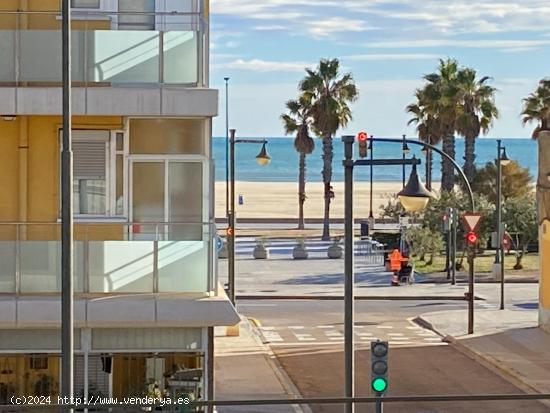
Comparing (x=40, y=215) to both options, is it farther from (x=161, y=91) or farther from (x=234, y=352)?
(x=234, y=352)

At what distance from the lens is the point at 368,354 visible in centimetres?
3262

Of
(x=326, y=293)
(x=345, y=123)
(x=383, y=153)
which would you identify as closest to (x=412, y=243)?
(x=326, y=293)

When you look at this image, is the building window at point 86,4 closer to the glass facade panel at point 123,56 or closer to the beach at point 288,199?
the glass facade panel at point 123,56

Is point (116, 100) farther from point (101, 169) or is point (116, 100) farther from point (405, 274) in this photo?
point (405, 274)

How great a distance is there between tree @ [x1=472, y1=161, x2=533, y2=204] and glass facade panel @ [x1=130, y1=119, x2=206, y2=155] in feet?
162

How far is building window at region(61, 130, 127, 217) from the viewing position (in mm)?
18672

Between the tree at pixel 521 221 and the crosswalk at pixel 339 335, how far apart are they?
19.0 m

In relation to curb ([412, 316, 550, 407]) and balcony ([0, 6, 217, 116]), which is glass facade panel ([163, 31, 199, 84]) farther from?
curb ([412, 316, 550, 407])

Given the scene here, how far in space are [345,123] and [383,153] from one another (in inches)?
4781

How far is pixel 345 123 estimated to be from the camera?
70312mm

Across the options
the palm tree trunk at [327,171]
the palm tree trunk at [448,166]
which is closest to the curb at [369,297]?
the palm tree trunk at [448,166]

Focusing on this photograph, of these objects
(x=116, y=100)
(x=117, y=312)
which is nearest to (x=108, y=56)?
(x=116, y=100)

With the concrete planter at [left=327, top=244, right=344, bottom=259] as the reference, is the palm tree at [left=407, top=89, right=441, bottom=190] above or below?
above

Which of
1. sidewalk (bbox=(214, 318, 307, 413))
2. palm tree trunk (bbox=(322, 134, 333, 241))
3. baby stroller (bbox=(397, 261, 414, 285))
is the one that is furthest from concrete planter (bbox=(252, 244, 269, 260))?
sidewalk (bbox=(214, 318, 307, 413))
